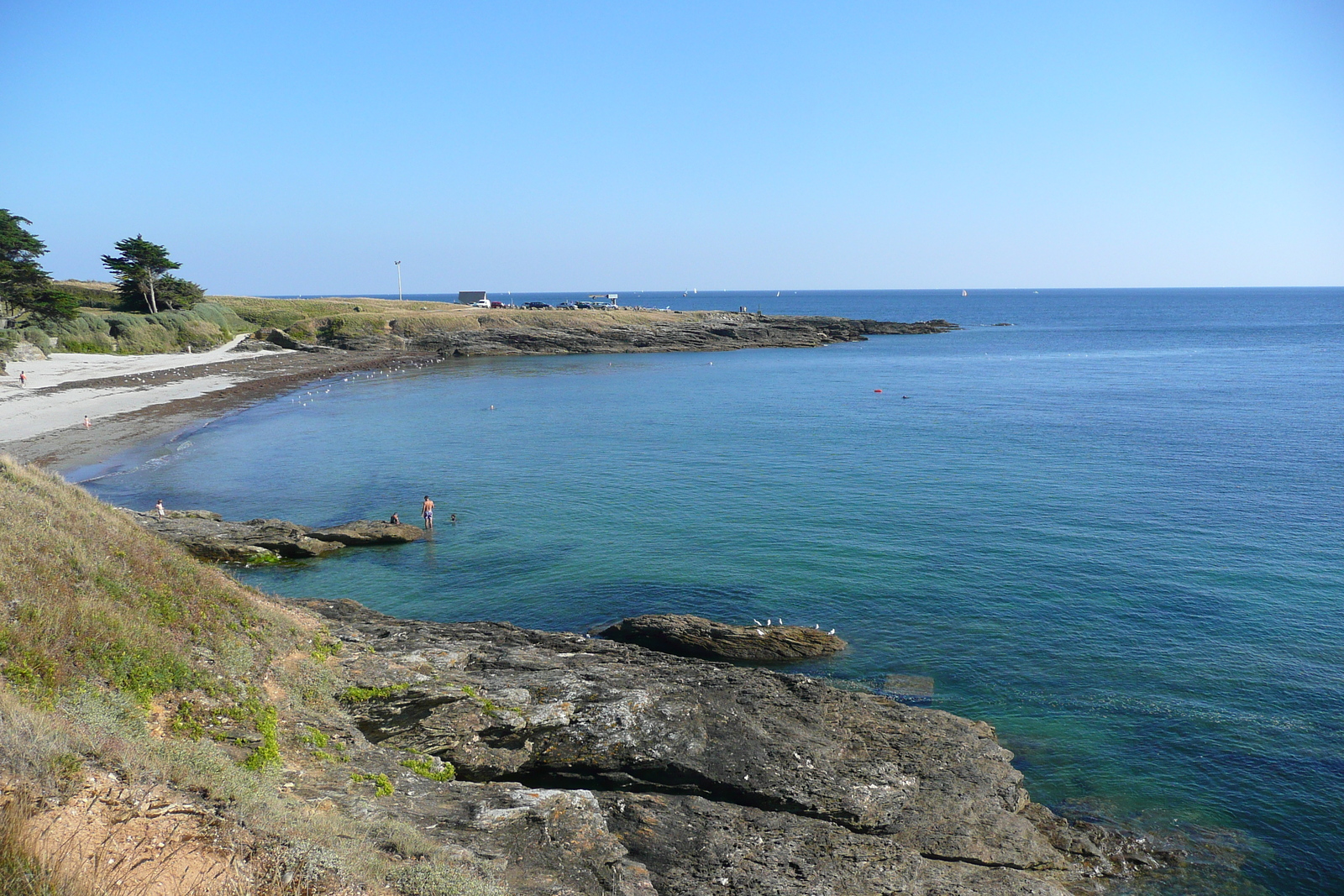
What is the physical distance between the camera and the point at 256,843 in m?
8.20

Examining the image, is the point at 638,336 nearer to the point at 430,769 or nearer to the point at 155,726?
the point at 430,769

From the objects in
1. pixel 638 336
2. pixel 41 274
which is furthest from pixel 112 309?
pixel 638 336

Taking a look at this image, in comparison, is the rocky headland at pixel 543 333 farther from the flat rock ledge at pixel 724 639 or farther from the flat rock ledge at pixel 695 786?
the flat rock ledge at pixel 695 786

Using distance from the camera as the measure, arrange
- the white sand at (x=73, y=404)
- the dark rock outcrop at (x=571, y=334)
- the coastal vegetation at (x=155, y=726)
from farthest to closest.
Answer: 1. the dark rock outcrop at (x=571, y=334)
2. the white sand at (x=73, y=404)
3. the coastal vegetation at (x=155, y=726)

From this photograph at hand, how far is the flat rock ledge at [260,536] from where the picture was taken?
2923 cm

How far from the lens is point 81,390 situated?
206 ft

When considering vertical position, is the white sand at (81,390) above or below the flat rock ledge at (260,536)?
above

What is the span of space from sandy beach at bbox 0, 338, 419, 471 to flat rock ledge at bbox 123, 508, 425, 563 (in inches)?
634

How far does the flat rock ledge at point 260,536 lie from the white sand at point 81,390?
23.8m

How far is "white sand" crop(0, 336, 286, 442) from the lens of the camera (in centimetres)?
5181

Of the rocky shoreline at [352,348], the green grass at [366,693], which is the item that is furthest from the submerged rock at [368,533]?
the rocky shoreline at [352,348]

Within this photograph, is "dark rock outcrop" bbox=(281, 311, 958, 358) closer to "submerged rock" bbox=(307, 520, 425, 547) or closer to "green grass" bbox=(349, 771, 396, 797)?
"submerged rock" bbox=(307, 520, 425, 547)

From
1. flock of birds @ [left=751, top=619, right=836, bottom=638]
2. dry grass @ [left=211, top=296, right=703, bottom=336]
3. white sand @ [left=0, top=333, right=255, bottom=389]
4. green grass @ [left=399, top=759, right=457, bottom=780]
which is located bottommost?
flock of birds @ [left=751, top=619, right=836, bottom=638]

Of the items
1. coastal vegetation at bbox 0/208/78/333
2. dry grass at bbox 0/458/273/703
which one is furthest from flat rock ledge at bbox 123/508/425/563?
coastal vegetation at bbox 0/208/78/333
